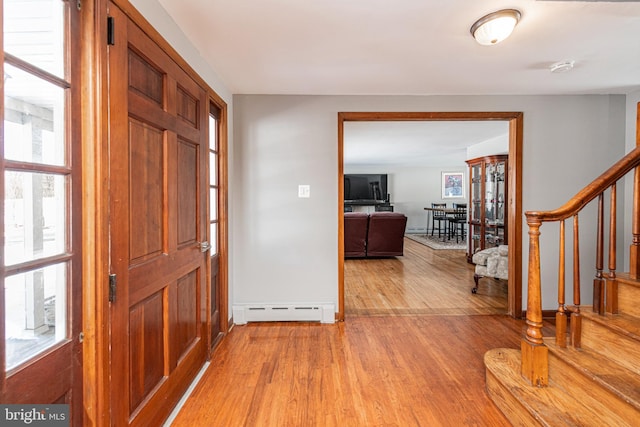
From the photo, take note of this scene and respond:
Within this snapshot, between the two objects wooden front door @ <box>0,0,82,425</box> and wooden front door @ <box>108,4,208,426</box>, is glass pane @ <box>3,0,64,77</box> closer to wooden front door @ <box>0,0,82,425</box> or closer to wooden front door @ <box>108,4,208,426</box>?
wooden front door @ <box>0,0,82,425</box>

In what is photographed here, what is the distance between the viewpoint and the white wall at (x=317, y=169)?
3.08m

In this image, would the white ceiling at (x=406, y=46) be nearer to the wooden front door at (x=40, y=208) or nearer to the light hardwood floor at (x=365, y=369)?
the wooden front door at (x=40, y=208)

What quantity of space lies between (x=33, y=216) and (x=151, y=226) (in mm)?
548

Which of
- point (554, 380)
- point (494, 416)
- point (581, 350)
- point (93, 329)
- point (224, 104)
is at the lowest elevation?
point (494, 416)

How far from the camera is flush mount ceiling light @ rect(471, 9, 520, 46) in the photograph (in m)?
1.71

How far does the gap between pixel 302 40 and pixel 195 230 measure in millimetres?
1388

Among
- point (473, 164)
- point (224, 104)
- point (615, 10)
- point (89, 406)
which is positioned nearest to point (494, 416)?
point (89, 406)

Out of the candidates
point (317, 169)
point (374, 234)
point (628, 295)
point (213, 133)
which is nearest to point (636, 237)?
point (628, 295)

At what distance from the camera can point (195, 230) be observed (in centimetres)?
208

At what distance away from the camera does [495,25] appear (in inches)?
68.7

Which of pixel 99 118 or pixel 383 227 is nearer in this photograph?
pixel 99 118

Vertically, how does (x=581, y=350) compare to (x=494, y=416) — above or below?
above

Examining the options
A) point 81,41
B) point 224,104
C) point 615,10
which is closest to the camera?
point 81,41

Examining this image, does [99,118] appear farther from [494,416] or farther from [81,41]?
[494,416]
